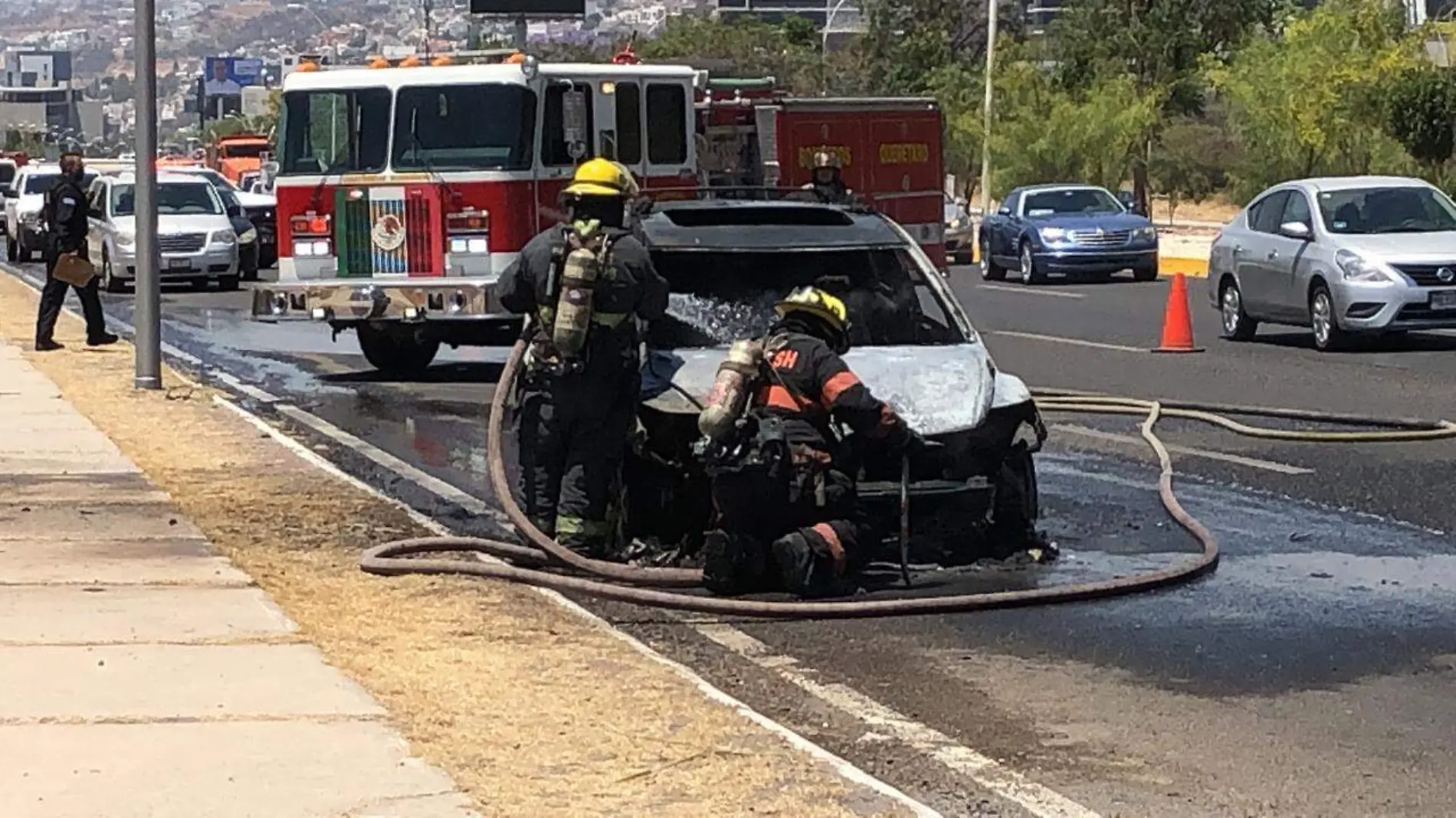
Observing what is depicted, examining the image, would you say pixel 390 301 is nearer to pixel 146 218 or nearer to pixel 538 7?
pixel 146 218

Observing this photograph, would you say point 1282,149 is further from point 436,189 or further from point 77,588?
point 77,588

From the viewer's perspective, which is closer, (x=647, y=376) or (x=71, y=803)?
(x=71, y=803)

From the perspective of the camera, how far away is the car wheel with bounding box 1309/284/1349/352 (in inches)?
843

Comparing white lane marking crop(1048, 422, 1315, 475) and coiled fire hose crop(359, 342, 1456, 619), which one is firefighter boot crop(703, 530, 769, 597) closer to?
coiled fire hose crop(359, 342, 1456, 619)

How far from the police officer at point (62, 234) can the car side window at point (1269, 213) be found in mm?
10846

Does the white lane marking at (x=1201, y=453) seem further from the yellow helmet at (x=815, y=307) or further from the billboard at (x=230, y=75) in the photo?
the billboard at (x=230, y=75)

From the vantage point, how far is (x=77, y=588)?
9.69m

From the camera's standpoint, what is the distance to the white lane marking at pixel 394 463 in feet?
40.9

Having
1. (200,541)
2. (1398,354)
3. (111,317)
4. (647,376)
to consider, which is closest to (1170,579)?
(647,376)

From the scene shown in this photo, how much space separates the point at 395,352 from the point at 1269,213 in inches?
331

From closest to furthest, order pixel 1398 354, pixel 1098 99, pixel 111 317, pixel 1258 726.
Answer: pixel 1258 726 → pixel 1398 354 → pixel 111 317 → pixel 1098 99

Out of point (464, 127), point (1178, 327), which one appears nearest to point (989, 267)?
point (1178, 327)

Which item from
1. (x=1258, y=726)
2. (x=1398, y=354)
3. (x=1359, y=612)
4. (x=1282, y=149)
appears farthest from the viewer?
(x=1282, y=149)

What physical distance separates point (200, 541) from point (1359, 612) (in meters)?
5.04
